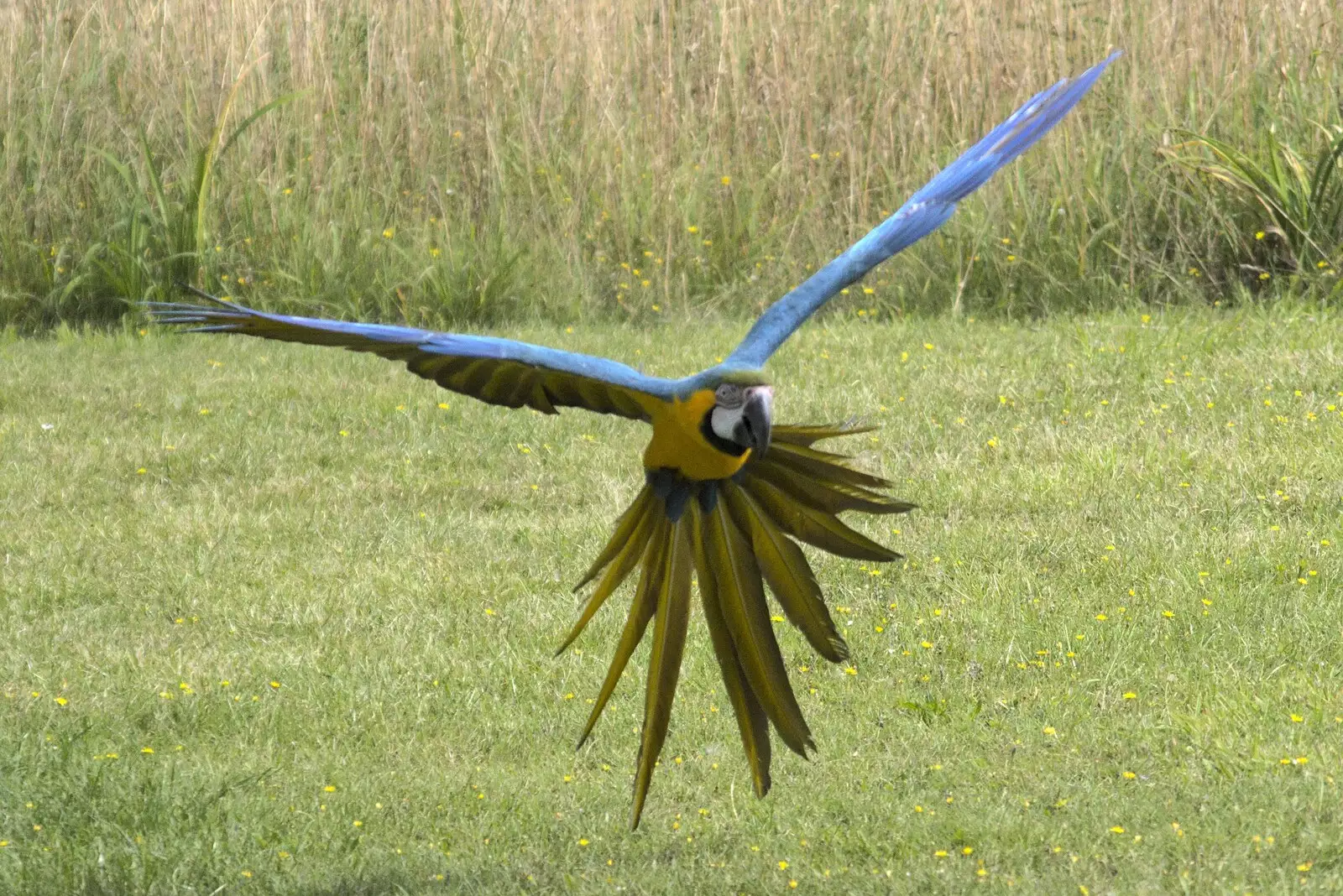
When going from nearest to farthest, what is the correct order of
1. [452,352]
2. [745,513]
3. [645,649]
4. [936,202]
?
[452,352], [745,513], [936,202], [645,649]

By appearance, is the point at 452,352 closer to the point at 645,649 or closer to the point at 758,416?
the point at 758,416

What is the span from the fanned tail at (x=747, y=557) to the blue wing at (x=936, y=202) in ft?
0.76

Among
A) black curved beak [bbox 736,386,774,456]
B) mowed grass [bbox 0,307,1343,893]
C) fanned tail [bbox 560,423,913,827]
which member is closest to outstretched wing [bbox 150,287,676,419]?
black curved beak [bbox 736,386,774,456]

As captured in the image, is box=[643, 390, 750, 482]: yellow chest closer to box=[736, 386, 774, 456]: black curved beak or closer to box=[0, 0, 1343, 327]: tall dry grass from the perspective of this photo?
box=[736, 386, 774, 456]: black curved beak

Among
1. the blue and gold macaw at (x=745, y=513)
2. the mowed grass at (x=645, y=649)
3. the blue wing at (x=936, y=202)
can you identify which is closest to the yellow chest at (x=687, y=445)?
the blue and gold macaw at (x=745, y=513)

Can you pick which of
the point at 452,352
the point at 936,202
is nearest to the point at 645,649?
the point at 936,202

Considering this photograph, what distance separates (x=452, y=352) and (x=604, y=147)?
5874mm

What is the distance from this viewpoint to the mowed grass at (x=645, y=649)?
130 inches

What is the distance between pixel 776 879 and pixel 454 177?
5.78 m

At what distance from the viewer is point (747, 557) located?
3.11m

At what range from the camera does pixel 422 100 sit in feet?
28.1

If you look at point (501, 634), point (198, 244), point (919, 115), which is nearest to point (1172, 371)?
point (919, 115)

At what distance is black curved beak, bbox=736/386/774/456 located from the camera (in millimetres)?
2553

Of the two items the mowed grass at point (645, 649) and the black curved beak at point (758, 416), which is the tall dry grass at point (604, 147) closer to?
the mowed grass at point (645, 649)
